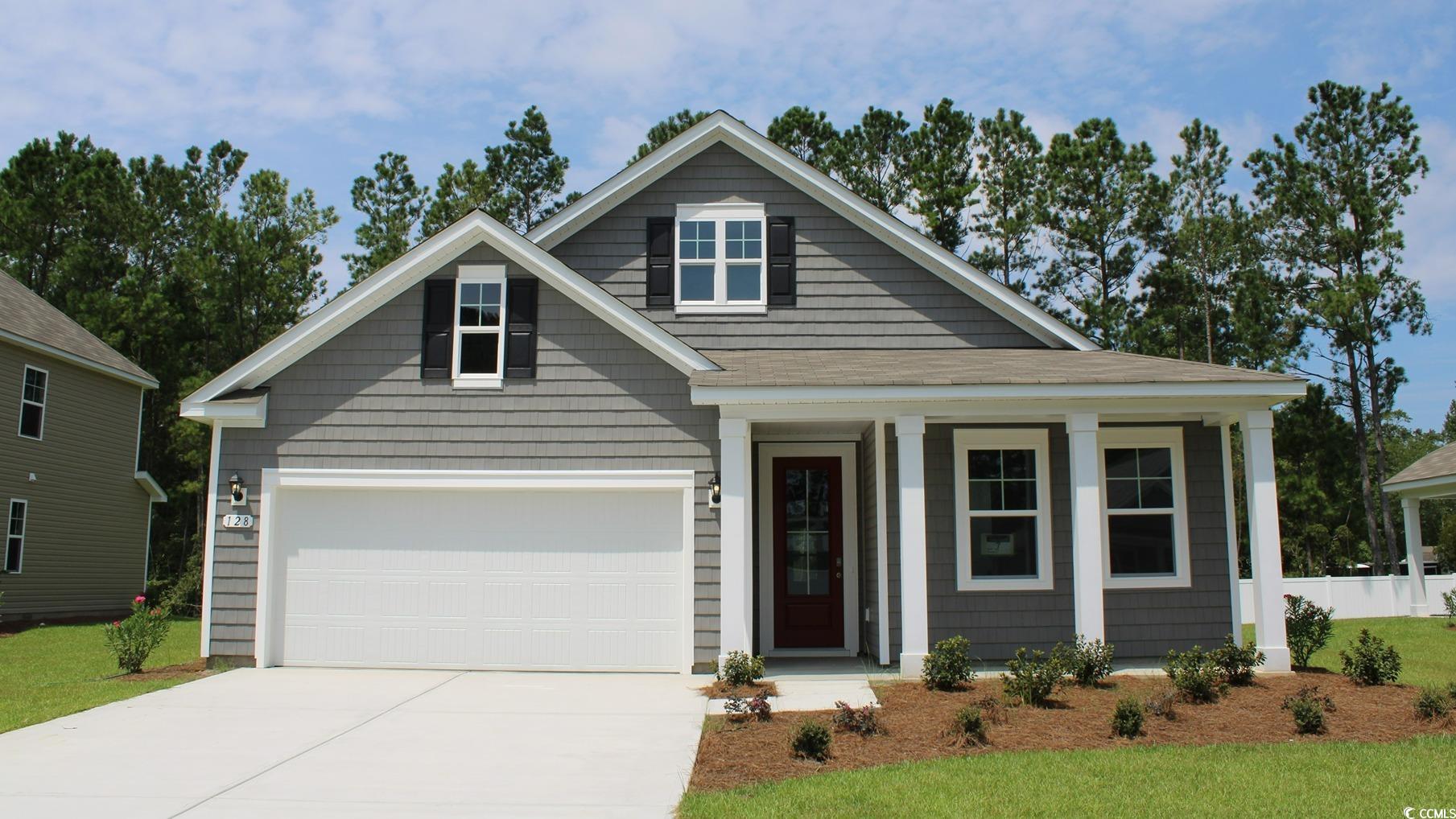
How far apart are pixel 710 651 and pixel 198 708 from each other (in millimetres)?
4962

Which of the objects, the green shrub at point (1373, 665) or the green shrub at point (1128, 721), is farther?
the green shrub at point (1373, 665)

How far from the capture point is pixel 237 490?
37.9 feet

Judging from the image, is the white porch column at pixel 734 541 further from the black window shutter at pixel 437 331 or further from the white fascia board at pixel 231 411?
the white fascia board at pixel 231 411

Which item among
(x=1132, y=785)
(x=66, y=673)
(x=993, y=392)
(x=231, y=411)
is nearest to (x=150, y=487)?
(x=66, y=673)

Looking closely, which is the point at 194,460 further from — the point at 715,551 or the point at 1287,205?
the point at 1287,205

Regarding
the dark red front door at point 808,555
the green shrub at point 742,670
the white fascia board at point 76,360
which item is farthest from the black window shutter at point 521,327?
the white fascia board at point 76,360

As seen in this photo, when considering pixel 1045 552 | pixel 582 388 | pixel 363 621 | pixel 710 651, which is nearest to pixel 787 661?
pixel 710 651

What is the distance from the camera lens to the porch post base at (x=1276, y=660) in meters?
10.6

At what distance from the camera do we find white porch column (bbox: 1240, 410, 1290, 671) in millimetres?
10664

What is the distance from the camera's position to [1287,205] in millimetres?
29125

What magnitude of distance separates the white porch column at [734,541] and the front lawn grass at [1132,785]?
3846 mm

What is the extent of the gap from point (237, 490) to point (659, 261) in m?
5.81

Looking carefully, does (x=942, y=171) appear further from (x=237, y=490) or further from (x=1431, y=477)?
(x=237, y=490)

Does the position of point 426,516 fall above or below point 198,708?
above
